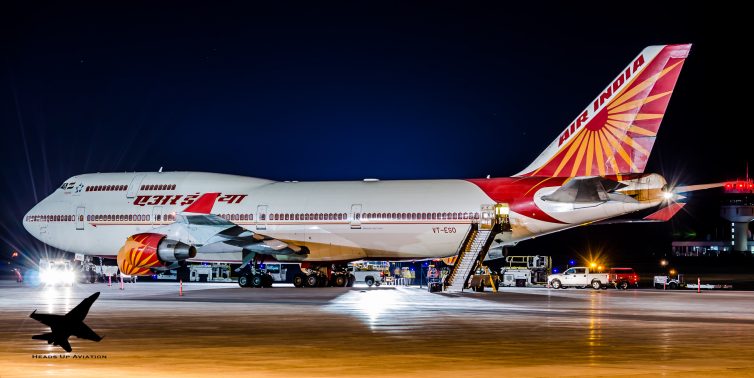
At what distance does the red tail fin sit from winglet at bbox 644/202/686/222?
196 centimetres

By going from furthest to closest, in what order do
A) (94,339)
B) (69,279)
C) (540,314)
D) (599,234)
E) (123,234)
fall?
(599,234) < (69,279) < (123,234) < (540,314) < (94,339)

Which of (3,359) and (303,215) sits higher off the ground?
(303,215)

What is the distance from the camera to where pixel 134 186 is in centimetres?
5222

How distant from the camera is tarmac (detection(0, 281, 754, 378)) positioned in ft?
48.8

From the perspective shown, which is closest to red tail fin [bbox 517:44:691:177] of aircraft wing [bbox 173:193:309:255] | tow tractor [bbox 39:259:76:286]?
aircraft wing [bbox 173:193:309:255]

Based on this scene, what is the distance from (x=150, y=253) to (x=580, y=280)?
2243 cm

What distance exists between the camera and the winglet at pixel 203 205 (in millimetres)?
50125

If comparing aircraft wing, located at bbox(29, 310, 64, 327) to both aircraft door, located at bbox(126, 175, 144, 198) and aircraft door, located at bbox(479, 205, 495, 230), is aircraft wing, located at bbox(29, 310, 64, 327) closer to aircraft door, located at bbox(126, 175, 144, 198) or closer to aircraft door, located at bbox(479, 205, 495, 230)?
aircraft door, located at bbox(479, 205, 495, 230)

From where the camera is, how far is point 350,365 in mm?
15211

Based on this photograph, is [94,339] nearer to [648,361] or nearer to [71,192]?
[648,361]

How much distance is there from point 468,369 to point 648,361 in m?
3.03

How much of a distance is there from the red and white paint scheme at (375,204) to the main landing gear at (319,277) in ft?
3.17

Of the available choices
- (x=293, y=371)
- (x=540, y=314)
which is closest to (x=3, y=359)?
(x=293, y=371)

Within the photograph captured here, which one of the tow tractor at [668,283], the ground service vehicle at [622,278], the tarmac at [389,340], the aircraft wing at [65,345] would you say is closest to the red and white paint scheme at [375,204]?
the ground service vehicle at [622,278]
